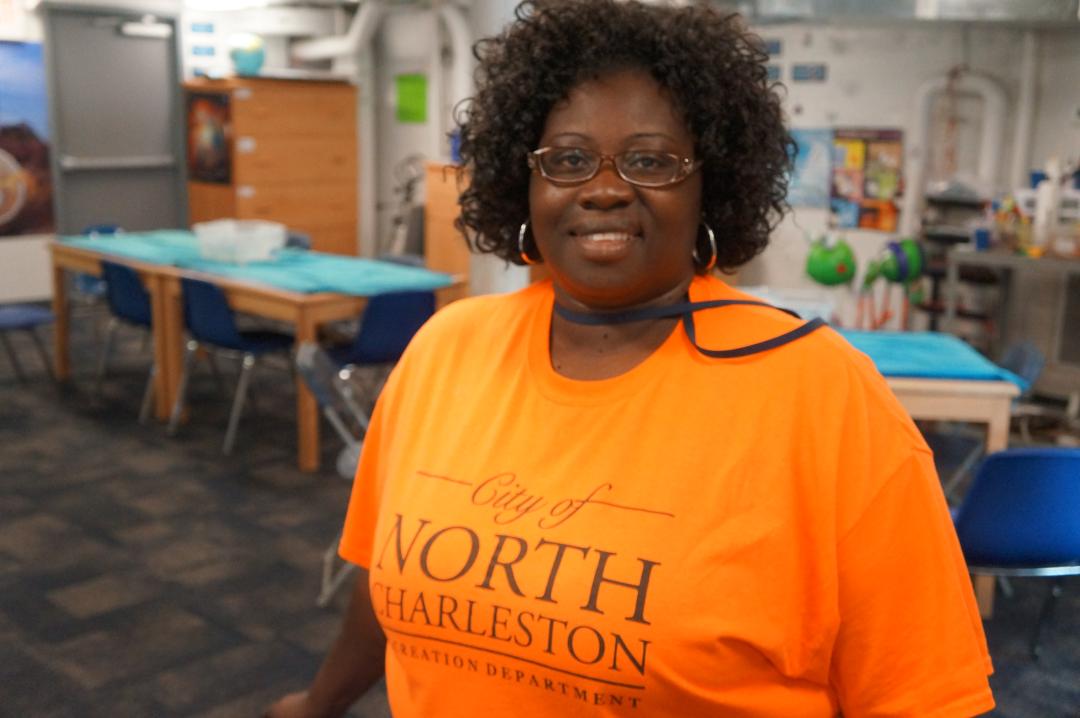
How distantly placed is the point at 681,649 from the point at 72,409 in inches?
218

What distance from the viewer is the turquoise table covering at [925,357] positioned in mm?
3438

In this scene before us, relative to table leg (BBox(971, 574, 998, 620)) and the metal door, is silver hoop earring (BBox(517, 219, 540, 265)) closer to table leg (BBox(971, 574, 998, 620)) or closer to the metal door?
table leg (BBox(971, 574, 998, 620))

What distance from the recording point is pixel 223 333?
5195mm

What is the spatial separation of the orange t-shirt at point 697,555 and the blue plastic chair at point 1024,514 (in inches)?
68.1

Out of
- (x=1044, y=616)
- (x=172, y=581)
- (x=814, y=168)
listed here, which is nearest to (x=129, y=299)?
(x=172, y=581)

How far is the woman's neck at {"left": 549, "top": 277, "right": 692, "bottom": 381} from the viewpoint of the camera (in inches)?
50.3

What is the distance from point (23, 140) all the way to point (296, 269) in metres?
4.15

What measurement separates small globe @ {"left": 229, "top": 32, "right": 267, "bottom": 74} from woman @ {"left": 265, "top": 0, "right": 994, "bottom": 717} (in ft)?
25.3

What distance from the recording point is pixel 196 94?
29.6 ft

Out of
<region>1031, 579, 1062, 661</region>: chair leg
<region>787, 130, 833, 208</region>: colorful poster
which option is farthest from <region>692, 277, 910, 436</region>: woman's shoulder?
<region>787, 130, 833, 208</region>: colorful poster

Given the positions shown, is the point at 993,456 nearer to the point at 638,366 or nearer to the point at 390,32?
the point at 638,366

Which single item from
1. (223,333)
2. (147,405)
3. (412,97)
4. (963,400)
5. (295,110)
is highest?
(412,97)

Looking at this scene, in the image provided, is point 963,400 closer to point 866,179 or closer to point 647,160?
point 647,160

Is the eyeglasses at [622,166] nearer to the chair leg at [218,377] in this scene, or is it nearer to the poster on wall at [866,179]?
the chair leg at [218,377]
